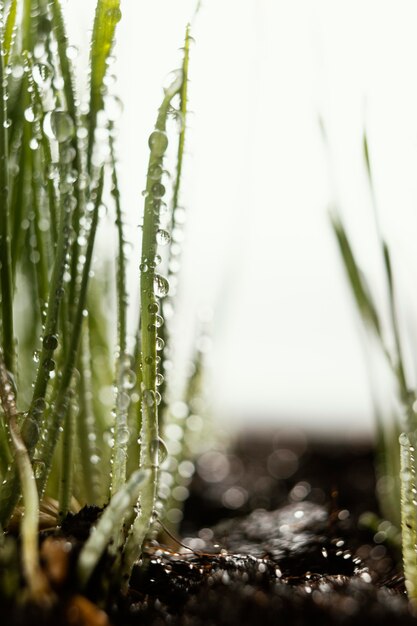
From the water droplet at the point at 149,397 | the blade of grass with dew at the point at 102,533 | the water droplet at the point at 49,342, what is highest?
the water droplet at the point at 49,342

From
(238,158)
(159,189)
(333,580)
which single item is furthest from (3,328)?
(238,158)

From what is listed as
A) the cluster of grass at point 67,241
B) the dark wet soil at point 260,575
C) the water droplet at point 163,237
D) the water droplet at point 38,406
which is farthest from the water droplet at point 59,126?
the dark wet soil at point 260,575

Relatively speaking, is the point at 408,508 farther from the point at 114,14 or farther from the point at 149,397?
the point at 114,14

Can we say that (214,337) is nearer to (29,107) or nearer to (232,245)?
(232,245)

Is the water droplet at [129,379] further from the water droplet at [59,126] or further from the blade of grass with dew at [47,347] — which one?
the water droplet at [59,126]

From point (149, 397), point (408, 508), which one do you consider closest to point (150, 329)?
point (149, 397)
